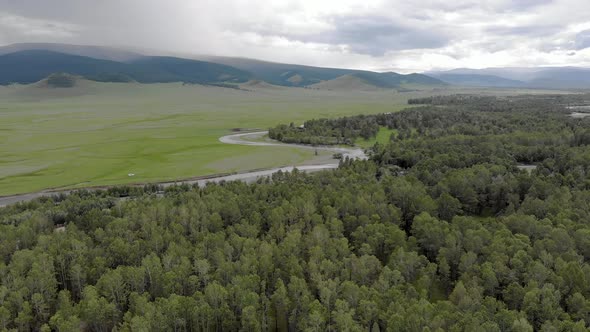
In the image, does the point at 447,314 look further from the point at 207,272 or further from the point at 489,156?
the point at 489,156

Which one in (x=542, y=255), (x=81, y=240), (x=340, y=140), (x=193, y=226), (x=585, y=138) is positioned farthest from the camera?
(x=340, y=140)

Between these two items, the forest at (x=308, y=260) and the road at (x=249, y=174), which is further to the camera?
the road at (x=249, y=174)

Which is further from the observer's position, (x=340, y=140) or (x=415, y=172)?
(x=340, y=140)

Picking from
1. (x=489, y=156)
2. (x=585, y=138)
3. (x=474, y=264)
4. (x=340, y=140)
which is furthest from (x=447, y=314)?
(x=340, y=140)

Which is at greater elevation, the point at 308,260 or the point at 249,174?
the point at 249,174

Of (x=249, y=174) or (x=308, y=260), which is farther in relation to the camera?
(x=249, y=174)

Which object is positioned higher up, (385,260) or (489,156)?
(489,156)

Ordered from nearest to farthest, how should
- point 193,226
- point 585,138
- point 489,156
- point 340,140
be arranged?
point 193,226 < point 489,156 < point 585,138 < point 340,140

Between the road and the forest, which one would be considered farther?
the road
